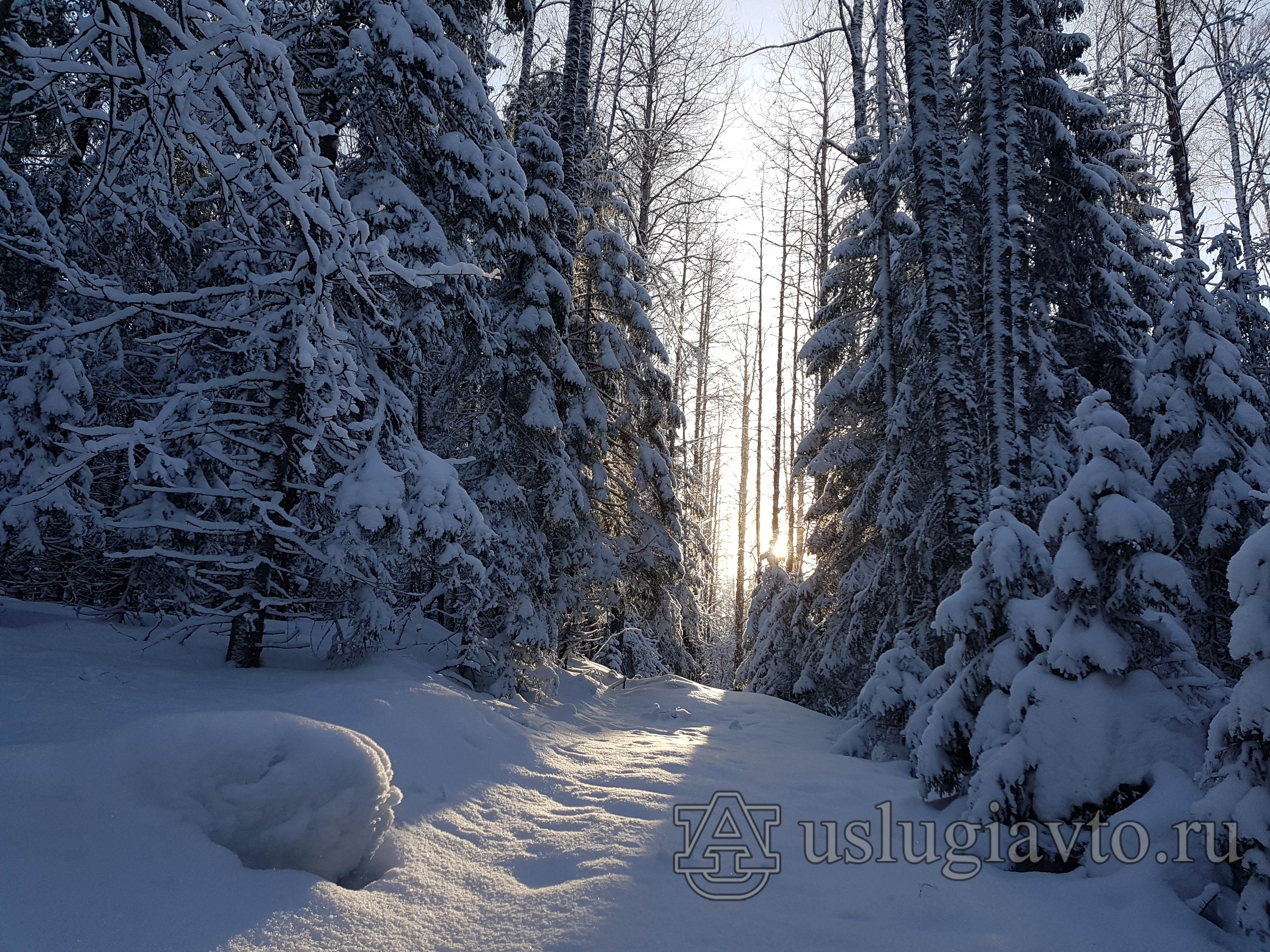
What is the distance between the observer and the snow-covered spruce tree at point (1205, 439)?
6.80 meters

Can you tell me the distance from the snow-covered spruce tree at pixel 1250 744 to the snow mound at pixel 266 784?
410 centimetres

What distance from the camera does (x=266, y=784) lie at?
301cm

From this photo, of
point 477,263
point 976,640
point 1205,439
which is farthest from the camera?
point 477,263

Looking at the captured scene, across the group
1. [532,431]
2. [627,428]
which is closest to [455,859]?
[532,431]

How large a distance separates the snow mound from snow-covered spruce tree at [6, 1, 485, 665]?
1.66m

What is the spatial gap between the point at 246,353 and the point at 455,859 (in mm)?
5087

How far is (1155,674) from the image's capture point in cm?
428

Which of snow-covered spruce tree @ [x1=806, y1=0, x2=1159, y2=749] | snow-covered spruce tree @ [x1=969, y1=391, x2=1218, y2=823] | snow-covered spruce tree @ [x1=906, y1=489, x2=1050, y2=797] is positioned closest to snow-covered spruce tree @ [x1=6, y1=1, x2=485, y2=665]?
snow-covered spruce tree @ [x1=906, y1=489, x2=1050, y2=797]

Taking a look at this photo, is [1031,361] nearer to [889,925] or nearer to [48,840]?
[889,925]

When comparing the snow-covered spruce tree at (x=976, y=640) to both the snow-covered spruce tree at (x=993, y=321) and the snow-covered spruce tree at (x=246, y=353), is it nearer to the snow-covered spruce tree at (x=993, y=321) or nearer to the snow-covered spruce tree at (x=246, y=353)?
the snow-covered spruce tree at (x=993, y=321)

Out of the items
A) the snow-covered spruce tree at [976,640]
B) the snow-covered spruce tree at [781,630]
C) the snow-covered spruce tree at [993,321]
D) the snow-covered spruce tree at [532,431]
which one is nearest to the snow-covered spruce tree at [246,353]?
the snow-covered spruce tree at [532,431]

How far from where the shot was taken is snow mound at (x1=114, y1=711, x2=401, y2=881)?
9.46 feet

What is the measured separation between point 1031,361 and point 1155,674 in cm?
710

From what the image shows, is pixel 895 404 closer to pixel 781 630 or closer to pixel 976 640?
pixel 976 640
